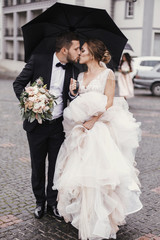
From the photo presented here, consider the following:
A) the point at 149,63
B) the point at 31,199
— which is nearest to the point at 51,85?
the point at 31,199

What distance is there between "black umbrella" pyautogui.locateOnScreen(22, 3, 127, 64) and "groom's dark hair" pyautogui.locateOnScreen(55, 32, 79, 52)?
6 cm

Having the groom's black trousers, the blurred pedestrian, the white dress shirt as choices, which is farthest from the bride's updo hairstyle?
the blurred pedestrian

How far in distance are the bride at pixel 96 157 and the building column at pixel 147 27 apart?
22552mm

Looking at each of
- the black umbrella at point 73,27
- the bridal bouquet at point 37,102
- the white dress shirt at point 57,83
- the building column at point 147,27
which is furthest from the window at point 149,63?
the bridal bouquet at point 37,102

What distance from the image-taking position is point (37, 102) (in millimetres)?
3215

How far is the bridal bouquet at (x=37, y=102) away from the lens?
3.21 meters

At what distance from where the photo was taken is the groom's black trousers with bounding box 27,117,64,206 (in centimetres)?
367

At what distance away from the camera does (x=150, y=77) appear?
53.0 ft

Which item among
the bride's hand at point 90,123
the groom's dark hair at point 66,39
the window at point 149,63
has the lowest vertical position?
the bride's hand at point 90,123

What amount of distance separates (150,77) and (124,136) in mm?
13315

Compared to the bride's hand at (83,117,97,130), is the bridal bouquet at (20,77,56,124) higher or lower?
higher

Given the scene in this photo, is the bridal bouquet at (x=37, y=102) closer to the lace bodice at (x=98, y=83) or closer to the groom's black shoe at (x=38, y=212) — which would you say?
the lace bodice at (x=98, y=83)

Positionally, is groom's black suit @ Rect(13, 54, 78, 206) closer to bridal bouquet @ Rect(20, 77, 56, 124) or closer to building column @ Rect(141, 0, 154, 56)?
bridal bouquet @ Rect(20, 77, 56, 124)

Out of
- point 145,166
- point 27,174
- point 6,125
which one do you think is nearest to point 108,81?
point 27,174
